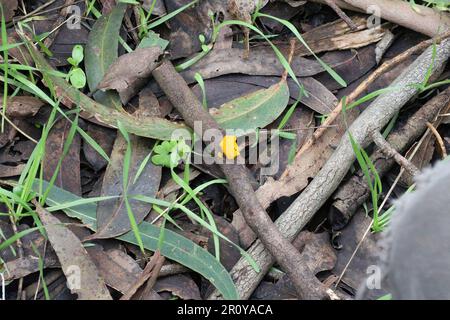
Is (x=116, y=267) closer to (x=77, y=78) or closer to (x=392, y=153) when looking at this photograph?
(x=77, y=78)

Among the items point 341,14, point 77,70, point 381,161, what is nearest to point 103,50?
point 77,70

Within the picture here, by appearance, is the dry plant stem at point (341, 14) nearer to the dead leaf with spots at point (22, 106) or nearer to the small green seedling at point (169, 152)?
the small green seedling at point (169, 152)

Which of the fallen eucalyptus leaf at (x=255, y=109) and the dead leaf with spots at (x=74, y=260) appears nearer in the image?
the dead leaf with spots at (x=74, y=260)

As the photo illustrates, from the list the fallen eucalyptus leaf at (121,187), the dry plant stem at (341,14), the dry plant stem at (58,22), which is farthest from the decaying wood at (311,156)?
the dry plant stem at (58,22)

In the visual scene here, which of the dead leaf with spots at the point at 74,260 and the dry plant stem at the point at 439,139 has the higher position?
the dry plant stem at the point at 439,139

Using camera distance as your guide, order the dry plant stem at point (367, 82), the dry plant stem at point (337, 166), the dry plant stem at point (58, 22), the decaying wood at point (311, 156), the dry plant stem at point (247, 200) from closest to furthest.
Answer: the dry plant stem at point (247, 200) → the dry plant stem at point (337, 166) → the decaying wood at point (311, 156) → the dry plant stem at point (367, 82) → the dry plant stem at point (58, 22)
